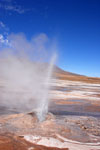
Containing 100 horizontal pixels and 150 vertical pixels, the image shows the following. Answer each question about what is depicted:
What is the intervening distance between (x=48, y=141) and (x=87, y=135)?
150cm

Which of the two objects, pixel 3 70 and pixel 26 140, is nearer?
pixel 26 140

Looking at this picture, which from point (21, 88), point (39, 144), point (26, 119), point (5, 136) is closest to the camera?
point (39, 144)

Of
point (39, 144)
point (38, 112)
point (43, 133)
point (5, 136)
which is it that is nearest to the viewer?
point (39, 144)

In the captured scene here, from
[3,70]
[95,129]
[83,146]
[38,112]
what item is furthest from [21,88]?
[83,146]

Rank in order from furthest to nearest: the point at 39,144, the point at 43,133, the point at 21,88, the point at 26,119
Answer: the point at 21,88 < the point at 26,119 < the point at 43,133 < the point at 39,144

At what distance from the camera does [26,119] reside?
5859 millimetres

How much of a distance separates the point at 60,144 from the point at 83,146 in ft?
2.12

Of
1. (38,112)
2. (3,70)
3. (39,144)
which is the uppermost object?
(3,70)

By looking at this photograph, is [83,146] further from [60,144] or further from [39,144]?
[39,144]

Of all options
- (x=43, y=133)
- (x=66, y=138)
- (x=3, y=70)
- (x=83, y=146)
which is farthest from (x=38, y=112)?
(x=3, y=70)

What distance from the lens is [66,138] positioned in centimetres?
490

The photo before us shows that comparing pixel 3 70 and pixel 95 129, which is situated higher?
pixel 3 70

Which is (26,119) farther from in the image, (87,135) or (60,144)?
(87,135)

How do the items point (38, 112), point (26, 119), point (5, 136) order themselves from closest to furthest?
1. point (5, 136)
2. point (26, 119)
3. point (38, 112)
